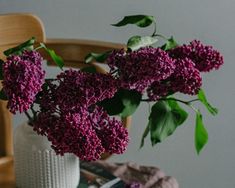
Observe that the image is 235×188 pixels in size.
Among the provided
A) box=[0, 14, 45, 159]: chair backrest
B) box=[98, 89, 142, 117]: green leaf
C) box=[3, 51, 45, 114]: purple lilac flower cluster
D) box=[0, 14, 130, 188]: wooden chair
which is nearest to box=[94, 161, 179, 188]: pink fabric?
box=[0, 14, 130, 188]: wooden chair

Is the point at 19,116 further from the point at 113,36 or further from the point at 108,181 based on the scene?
the point at 108,181

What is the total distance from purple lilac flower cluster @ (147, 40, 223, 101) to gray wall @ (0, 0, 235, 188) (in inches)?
30.3

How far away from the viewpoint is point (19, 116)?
1.50 meters

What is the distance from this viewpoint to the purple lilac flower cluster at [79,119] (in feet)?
1.90

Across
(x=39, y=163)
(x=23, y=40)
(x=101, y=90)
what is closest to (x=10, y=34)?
(x=23, y=40)

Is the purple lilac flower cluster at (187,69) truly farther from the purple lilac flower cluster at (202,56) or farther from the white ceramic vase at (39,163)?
the white ceramic vase at (39,163)

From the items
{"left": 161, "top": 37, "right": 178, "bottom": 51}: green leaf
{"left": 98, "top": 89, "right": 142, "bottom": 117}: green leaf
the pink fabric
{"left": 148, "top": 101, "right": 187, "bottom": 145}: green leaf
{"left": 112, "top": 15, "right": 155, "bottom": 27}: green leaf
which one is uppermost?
{"left": 112, "top": 15, "right": 155, "bottom": 27}: green leaf

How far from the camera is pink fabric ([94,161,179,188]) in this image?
0.98m

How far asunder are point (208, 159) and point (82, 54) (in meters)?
0.71

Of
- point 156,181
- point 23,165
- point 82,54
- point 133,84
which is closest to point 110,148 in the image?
point 133,84

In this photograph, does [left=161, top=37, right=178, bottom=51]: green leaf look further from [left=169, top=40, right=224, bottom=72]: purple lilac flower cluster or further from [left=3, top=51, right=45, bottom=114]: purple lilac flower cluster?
[left=3, top=51, right=45, bottom=114]: purple lilac flower cluster

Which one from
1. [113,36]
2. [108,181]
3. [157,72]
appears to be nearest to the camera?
[157,72]

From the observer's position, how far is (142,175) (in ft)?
3.33

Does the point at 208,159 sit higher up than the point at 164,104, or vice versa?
the point at 164,104
